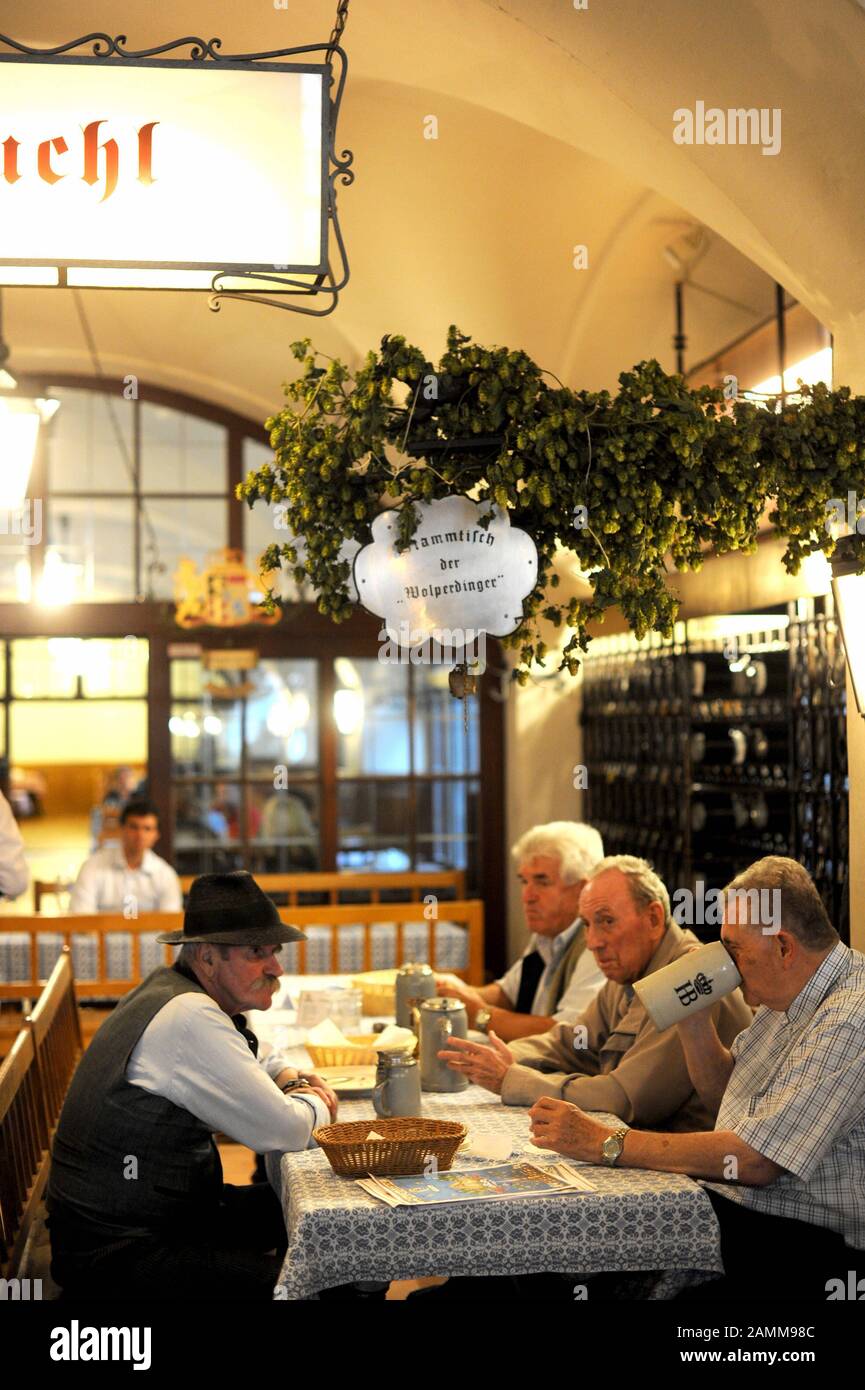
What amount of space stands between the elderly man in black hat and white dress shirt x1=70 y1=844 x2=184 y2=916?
4.57 meters

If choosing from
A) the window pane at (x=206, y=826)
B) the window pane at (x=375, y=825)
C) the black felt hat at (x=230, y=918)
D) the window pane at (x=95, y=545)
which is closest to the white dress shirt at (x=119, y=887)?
the window pane at (x=206, y=826)

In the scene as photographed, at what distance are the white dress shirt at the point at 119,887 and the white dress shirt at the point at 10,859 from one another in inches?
91.6

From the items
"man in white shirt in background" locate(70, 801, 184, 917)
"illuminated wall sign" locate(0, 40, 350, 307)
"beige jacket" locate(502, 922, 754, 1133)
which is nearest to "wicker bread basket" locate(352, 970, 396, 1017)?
"beige jacket" locate(502, 922, 754, 1133)

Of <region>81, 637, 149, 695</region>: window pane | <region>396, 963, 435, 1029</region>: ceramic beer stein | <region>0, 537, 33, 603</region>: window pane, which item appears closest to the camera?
<region>396, 963, 435, 1029</region>: ceramic beer stein

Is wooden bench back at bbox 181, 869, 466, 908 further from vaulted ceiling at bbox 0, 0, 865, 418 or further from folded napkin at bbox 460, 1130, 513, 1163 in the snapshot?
folded napkin at bbox 460, 1130, 513, 1163

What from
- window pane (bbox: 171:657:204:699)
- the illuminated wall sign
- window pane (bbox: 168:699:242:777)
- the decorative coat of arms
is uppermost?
the illuminated wall sign

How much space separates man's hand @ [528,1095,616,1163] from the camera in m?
2.78

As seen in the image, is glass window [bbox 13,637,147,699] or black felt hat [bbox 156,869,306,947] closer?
black felt hat [bbox 156,869,306,947]

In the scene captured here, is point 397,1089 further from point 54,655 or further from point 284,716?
point 54,655

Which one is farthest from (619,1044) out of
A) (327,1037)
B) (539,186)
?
(539,186)

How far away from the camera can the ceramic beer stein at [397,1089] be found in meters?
3.10
